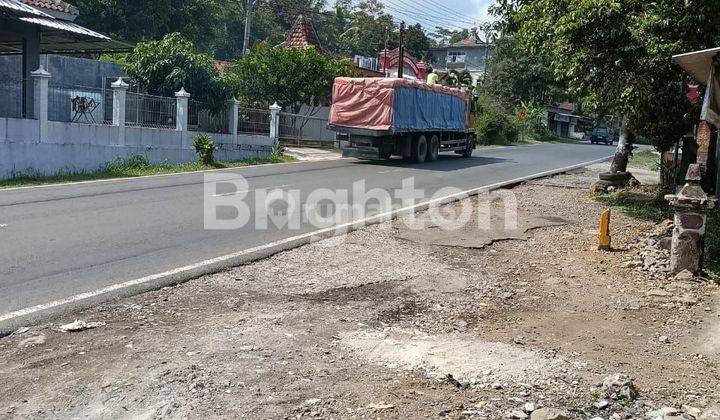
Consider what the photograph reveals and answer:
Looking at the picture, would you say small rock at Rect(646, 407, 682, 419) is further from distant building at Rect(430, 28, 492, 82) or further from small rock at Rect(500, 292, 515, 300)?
distant building at Rect(430, 28, 492, 82)

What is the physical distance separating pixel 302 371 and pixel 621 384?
2.17m

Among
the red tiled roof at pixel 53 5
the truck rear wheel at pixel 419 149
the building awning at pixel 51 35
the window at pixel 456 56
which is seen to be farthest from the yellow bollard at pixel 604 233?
the window at pixel 456 56

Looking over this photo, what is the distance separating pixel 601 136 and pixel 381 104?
40.6 m

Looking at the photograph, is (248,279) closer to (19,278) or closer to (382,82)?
(19,278)

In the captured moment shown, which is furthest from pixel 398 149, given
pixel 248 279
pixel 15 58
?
pixel 248 279

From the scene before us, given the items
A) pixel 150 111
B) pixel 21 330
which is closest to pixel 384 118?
pixel 150 111

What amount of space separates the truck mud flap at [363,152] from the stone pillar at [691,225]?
15.3 metres

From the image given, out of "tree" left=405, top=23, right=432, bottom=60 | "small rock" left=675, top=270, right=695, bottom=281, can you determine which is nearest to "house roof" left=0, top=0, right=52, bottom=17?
"small rock" left=675, top=270, right=695, bottom=281

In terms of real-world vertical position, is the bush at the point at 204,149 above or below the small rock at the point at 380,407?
above

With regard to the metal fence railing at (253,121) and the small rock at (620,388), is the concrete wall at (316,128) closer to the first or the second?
the metal fence railing at (253,121)

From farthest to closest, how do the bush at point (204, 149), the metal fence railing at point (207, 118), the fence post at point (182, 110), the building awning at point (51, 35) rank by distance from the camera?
1. the metal fence railing at point (207, 118)
2. the fence post at point (182, 110)
3. the bush at point (204, 149)
4. the building awning at point (51, 35)

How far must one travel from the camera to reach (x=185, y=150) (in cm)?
2205

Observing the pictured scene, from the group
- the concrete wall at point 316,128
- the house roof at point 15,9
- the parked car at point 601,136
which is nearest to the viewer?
the house roof at point 15,9

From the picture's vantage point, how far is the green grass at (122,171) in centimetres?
1582
